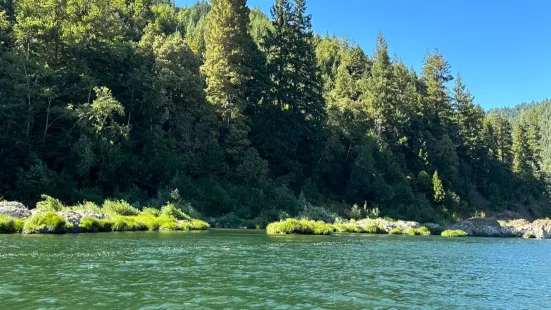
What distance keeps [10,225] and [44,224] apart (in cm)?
235

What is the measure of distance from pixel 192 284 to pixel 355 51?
113809 mm

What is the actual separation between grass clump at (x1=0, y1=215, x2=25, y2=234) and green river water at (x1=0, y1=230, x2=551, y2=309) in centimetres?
406

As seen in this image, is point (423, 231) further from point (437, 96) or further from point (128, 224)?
point (437, 96)

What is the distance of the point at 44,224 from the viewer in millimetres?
31766

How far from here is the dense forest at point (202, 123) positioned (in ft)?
165

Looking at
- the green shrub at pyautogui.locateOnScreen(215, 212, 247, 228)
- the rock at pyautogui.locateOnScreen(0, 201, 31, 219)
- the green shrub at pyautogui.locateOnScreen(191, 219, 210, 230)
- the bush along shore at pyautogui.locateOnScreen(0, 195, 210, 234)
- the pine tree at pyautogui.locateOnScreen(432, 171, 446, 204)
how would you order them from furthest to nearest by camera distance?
the pine tree at pyautogui.locateOnScreen(432, 171, 446, 204) < the green shrub at pyautogui.locateOnScreen(215, 212, 247, 228) < the green shrub at pyautogui.locateOnScreen(191, 219, 210, 230) < the rock at pyautogui.locateOnScreen(0, 201, 31, 219) < the bush along shore at pyautogui.locateOnScreen(0, 195, 210, 234)

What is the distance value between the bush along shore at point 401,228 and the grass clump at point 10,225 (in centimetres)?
2199

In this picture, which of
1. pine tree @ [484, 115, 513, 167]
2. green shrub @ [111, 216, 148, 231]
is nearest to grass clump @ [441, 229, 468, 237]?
green shrub @ [111, 216, 148, 231]

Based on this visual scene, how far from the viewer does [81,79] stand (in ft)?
179

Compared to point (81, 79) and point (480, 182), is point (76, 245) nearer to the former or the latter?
point (81, 79)

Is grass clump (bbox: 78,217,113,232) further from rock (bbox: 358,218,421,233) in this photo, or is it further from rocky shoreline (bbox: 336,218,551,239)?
rocky shoreline (bbox: 336,218,551,239)

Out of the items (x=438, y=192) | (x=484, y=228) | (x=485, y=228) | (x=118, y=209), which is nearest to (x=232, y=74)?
(x=118, y=209)

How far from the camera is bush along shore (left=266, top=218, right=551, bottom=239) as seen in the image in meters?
46.2

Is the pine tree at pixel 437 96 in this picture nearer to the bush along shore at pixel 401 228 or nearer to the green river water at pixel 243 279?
the bush along shore at pixel 401 228
